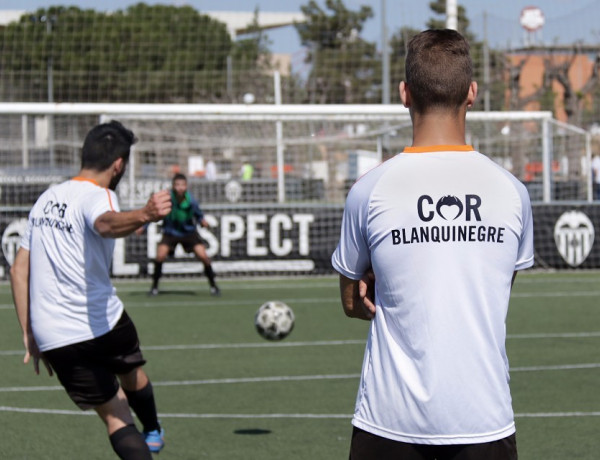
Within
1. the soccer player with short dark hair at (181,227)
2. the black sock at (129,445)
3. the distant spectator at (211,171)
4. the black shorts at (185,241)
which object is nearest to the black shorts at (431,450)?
the black sock at (129,445)

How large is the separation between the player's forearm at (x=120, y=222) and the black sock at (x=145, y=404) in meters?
1.23

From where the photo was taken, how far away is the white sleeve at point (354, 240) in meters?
3.16

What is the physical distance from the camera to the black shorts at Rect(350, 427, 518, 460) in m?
3.09

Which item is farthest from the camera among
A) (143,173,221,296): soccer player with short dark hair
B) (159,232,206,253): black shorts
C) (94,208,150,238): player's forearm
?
(159,232,206,253): black shorts

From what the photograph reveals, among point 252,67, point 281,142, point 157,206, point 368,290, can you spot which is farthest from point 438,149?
point 252,67

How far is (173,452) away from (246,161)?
64.7ft

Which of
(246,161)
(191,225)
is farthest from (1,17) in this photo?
(191,225)

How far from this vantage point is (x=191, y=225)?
1652cm

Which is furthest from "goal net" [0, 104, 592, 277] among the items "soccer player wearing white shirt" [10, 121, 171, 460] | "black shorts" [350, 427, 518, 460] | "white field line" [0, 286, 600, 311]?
"black shorts" [350, 427, 518, 460]

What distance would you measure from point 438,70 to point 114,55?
22852mm

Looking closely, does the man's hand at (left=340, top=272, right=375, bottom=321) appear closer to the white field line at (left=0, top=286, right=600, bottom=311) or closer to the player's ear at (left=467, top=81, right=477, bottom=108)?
the player's ear at (left=467, top=81, right=477, bottom=108)

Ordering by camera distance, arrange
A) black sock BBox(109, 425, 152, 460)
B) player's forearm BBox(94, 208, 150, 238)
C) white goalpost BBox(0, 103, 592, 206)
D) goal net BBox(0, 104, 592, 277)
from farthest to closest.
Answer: goal net BBox(0, 104, 592, 277) → white goalpost BBox(0, 103, 592, 206) → black sock BBox(109, 425, 152, 460) → player's forearm BBox(94, 208, 150, 238)

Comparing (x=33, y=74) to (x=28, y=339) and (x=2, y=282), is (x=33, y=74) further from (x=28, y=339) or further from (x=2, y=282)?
(x=28, y=339)

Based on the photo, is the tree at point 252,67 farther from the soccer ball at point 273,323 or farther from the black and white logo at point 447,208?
the black and white logo at point 447,208
